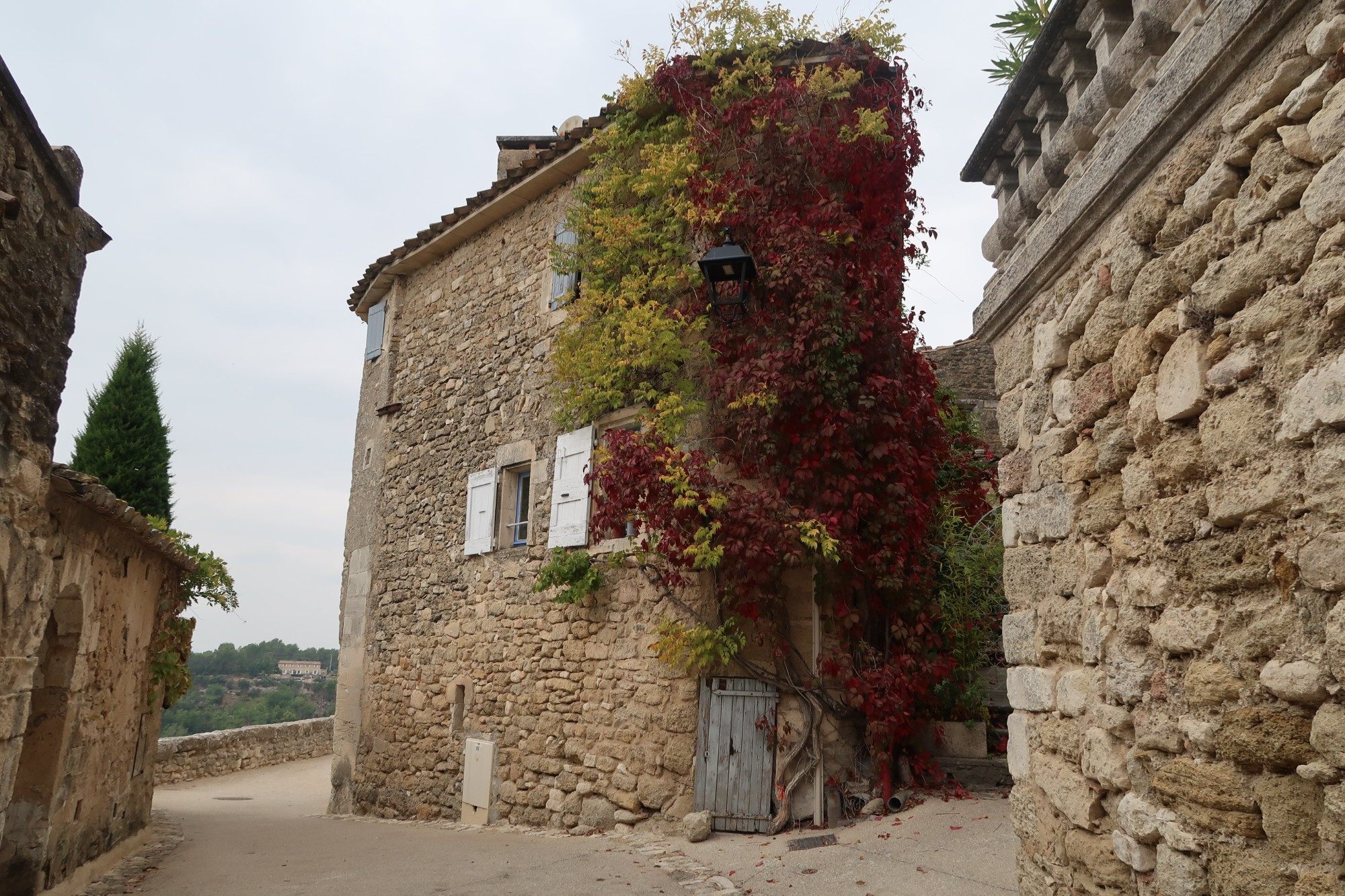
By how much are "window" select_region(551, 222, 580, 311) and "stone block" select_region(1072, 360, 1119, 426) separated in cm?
624

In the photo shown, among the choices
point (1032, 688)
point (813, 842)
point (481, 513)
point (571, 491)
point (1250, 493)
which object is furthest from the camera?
point (481, 513)

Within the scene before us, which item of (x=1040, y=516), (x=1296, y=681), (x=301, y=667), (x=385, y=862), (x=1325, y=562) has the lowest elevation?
(x=385, y=862)

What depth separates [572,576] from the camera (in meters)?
7.92

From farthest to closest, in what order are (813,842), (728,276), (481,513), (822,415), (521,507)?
(481,513)
(521,507)
(728,276)
(822,415)
(813,842)

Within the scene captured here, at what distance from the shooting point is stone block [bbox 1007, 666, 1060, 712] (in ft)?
9.78

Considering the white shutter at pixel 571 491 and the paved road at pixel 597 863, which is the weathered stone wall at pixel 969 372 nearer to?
the white shutter at pixel 571 491

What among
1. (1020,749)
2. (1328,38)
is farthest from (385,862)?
(1328,38)

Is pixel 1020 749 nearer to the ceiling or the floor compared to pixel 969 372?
nearer to the floor

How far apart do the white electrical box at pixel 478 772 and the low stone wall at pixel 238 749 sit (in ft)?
20.2

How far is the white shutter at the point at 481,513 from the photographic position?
9.34 m

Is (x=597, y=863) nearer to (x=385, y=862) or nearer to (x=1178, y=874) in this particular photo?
(x=385, y=862)

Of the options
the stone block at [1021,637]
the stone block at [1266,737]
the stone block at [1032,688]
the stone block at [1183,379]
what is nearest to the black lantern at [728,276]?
the stone block at [1021,637]

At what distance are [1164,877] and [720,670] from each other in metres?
4.95

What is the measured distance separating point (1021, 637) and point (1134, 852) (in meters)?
0.86
